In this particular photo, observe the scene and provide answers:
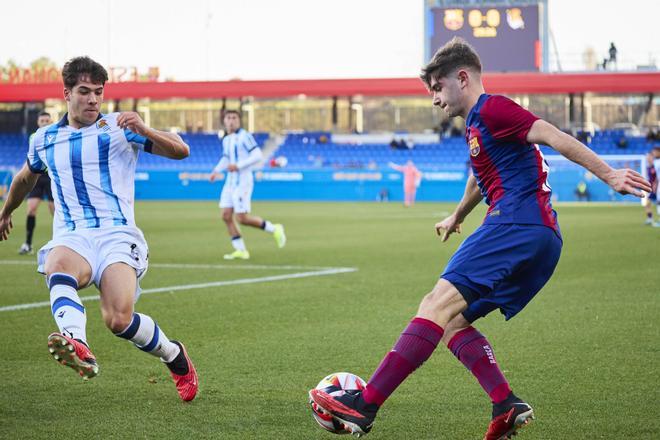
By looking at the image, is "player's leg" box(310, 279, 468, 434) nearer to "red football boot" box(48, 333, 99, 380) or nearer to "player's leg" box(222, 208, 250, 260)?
"red football boot" box(48, 333, 99, 380)

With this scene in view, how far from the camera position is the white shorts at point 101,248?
19.0 ft

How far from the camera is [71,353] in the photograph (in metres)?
4.88

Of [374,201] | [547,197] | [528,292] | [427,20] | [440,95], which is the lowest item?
[374,201]

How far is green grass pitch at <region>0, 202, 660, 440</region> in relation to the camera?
5.31 metres

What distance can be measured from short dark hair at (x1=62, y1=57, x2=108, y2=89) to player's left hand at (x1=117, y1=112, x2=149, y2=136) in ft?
1.50

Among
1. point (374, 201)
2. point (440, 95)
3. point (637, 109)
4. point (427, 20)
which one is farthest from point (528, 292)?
point (637, 109)

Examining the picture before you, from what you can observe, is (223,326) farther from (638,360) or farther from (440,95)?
(440,95)

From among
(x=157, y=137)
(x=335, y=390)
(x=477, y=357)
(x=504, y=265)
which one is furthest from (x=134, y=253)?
(x=504, y=265)

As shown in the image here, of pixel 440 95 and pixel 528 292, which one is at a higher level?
pixel 440 95

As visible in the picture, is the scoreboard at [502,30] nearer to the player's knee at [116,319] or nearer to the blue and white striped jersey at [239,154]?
the blue and white striped jersey at [239,154]

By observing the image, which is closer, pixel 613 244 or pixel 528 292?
pixel 528 292

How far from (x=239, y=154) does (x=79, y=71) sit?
10.5 metres

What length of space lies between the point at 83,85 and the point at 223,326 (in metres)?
3.44

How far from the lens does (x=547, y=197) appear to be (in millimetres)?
4914
